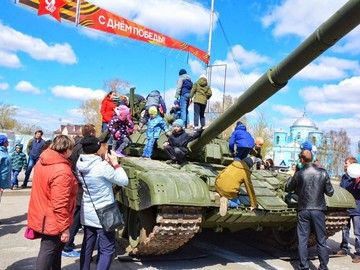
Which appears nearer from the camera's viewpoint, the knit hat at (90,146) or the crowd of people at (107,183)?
the crowd of people at (107,183)

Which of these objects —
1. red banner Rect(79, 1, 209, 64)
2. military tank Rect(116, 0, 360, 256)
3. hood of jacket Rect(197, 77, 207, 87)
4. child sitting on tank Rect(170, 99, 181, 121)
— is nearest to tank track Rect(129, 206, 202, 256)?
military tank Rect(116, 0, 360, 256)

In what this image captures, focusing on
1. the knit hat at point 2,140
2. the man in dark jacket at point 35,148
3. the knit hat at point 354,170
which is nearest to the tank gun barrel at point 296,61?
the knit hat at point 354,170

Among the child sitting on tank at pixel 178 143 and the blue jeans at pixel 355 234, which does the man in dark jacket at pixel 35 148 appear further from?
the blue jeans at pixel 355 234

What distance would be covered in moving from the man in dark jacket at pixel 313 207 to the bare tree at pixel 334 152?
161 feet

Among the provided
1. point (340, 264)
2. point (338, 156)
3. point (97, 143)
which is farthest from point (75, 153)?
point (338, 156)

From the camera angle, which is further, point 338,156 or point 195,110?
point 338,156

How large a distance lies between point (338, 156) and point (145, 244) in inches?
2196

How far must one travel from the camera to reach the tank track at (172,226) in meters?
5.21

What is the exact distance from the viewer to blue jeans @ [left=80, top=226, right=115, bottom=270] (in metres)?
4.32

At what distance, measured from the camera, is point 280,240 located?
750cm

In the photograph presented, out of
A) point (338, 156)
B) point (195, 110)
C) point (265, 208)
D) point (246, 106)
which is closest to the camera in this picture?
point (246, 106)

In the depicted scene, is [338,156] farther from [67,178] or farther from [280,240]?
[67,178]

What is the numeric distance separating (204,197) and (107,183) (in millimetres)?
1569

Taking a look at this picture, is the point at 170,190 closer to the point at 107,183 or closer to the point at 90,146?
the point at 107,183
